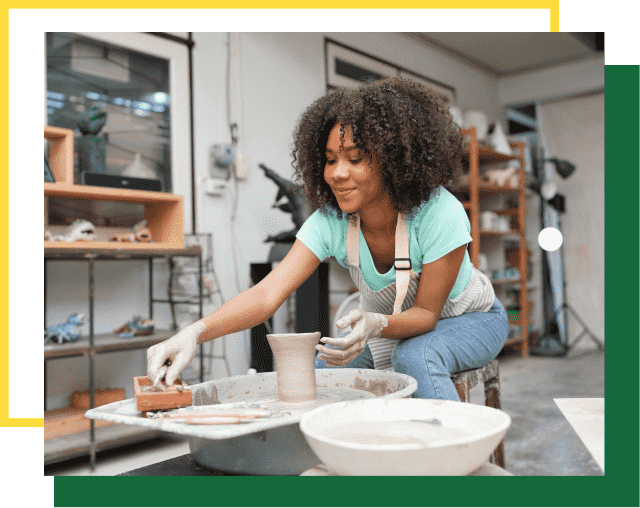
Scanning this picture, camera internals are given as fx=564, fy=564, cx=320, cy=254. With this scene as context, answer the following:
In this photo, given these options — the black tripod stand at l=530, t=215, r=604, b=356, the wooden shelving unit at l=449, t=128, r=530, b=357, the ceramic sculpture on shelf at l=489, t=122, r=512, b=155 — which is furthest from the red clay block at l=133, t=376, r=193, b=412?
the black tripod stand at l=530, t=215, r=604, b=356

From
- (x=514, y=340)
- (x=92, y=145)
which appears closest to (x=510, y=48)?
(x=514, y=340)

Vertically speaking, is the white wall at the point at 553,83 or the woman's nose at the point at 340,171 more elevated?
the white wall at the point at 553,83

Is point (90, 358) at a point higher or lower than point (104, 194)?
lower

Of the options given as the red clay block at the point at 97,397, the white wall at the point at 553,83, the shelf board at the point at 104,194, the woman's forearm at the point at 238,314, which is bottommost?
the red clay block at the point at 97,397

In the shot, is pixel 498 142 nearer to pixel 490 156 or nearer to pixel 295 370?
pixel 490 156

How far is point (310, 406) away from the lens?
854mm

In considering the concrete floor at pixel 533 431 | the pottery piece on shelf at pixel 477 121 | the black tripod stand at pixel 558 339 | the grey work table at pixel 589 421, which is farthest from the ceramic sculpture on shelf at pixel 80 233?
the black tripod stand at pixel 558 339

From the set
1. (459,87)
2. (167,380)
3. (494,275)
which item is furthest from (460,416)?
(459,87)

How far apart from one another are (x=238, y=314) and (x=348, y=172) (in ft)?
1.08

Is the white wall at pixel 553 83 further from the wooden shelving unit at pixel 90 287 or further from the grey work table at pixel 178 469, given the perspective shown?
the grey work table at pixel 178 469

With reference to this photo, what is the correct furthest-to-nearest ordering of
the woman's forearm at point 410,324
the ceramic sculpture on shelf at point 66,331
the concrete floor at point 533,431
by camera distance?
1. the ceramic sculpture on shelf at point 66,331
2. the concrete floor at point 533,431
3. the woman's forearm at point 410,324

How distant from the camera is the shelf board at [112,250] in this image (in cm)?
204

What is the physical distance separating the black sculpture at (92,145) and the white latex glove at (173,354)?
5.26ft

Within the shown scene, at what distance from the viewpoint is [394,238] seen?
1152 mm
